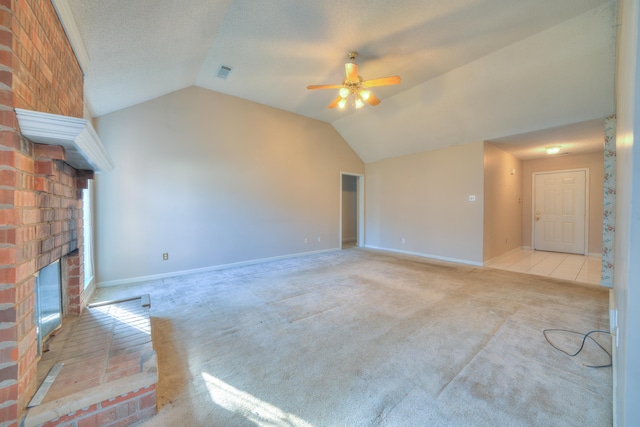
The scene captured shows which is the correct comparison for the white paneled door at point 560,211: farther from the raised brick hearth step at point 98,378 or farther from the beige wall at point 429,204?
the raised brick hearth step at point 98,378

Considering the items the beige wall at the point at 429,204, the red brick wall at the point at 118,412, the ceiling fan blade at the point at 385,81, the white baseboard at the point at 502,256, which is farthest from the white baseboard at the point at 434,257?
the red brick wall at the point at 118,412

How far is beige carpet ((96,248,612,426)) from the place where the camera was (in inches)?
57.2

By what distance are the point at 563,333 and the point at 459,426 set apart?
1.80 meters

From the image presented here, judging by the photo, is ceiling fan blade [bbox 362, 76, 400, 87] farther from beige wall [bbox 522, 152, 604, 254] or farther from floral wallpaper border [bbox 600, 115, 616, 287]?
beige wall [bbox 522, 152, 604, 254]

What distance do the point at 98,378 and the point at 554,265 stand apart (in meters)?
6.85

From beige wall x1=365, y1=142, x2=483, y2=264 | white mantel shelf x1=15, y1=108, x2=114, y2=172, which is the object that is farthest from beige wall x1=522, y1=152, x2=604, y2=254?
white mantel shelf x1=15, y1=108, x2=114, y2=172

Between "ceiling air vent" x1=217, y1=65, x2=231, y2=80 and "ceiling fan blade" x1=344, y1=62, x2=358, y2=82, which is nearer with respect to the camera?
"ceiling fan blade" x1=344, y1=62, x2=358, y2=82

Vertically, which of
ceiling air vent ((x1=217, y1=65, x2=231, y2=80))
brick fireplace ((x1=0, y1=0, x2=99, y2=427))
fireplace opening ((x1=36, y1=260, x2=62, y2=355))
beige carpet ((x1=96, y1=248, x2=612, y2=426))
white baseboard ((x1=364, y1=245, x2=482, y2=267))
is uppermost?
ceiling air vent ((x1=217, y1=65, x2=231, y2=80))

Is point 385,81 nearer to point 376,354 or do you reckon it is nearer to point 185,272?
point 376,354

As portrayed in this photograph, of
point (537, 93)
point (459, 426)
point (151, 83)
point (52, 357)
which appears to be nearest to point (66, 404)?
point (52, 357)

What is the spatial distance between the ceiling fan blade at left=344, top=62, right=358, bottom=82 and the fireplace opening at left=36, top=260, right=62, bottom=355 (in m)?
3.39

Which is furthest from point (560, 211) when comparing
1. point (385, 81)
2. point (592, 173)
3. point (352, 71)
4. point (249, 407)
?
point (249, 407)

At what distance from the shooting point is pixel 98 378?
1.41 metres

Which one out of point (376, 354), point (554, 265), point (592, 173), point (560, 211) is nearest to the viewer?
point (376, 354)
